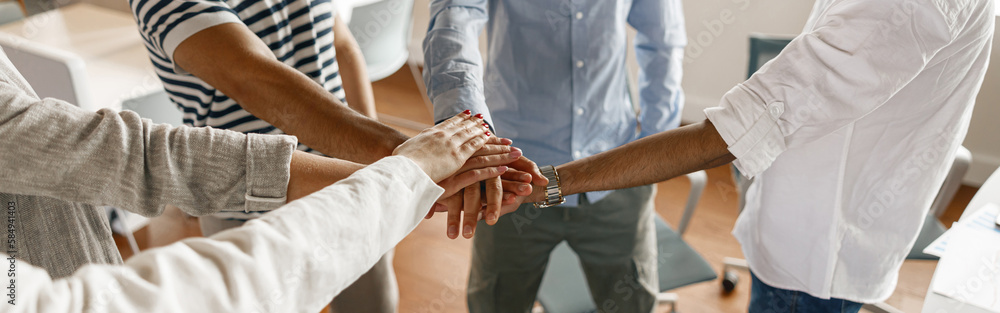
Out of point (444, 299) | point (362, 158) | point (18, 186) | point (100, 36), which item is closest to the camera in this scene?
point (18, 186)

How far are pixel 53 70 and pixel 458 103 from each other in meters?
1.21

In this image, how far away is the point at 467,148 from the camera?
107 cm

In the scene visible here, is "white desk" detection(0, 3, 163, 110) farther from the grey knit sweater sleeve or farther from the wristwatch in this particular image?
the wristwatch

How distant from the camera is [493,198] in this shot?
3.68ft

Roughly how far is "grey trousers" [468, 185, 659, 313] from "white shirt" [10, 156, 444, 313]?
77 centimetres

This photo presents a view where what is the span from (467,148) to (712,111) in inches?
15.7

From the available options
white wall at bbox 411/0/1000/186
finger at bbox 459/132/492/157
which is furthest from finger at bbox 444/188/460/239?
white wall at bbox 411/0/1000/186

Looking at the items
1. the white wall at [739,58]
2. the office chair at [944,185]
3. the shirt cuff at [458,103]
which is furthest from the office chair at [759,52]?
the white wall at [739,58]

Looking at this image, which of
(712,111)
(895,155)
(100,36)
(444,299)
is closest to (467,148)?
(712,111)

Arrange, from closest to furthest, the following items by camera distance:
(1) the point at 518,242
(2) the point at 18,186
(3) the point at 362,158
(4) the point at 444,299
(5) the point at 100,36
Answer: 1. (2) the point at 18,186
2. (3) the point at 362,158
3. (1) the point at 518,242
4. (4) the point at 444,299
5. (5) the point at 100,36

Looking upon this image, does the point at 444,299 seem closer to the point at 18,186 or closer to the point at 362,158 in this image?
the point at 362,158

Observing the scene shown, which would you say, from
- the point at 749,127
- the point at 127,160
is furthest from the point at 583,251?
the point at 127,160

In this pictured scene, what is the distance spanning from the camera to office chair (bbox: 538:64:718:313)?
5.01 ft

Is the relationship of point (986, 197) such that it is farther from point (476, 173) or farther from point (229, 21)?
point (229, 21)
